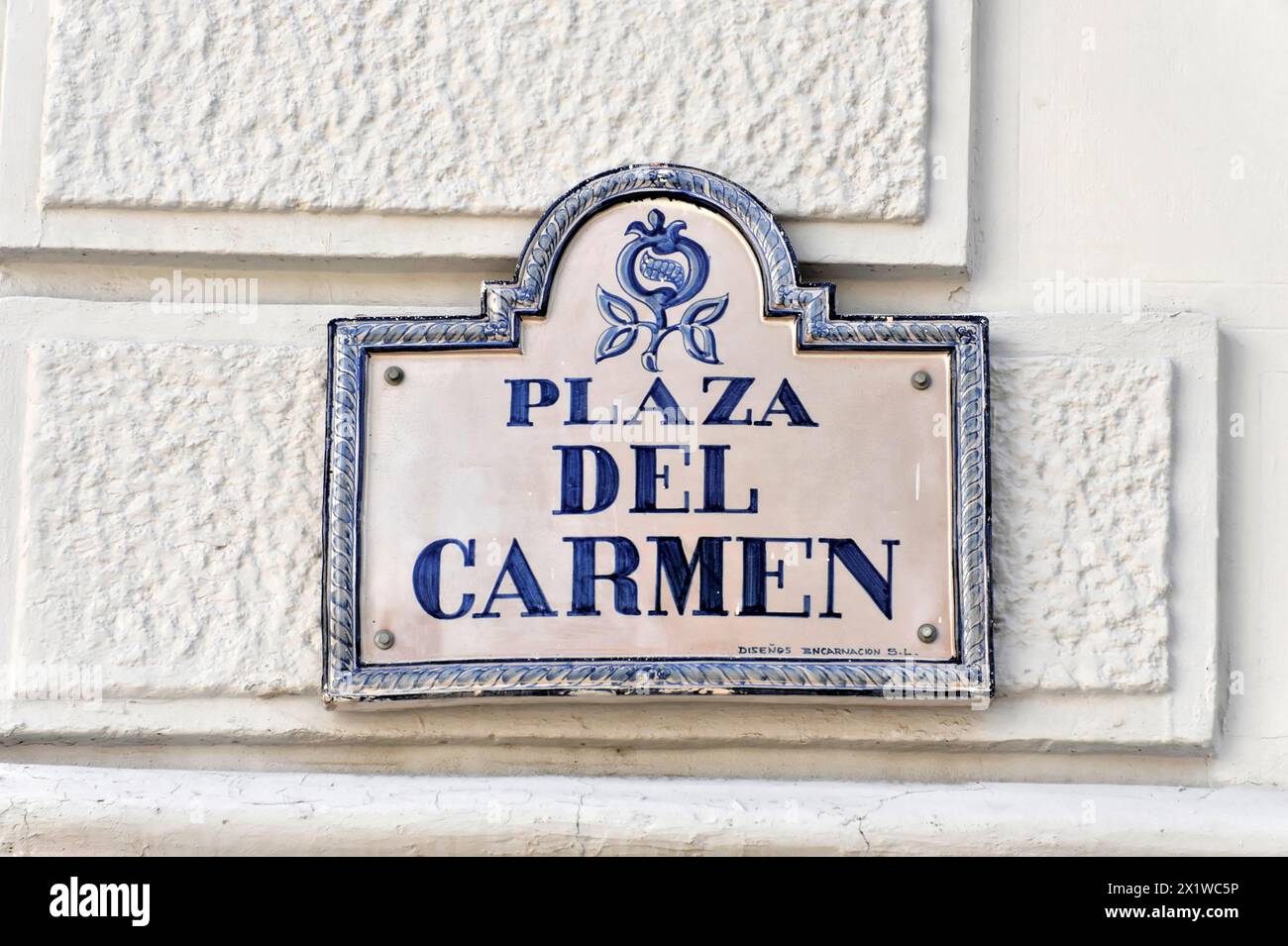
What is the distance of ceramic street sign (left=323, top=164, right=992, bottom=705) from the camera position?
174 cm

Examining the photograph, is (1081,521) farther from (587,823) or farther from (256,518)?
(256,518)

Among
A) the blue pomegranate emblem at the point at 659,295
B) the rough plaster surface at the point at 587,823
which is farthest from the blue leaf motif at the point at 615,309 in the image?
the rough plaster surface at the point at 587,823

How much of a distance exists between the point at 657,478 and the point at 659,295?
0.25 meters

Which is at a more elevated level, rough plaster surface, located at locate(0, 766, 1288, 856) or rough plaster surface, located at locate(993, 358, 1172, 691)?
rough plaster surface, located at locate(993, 358, 1172, 691)

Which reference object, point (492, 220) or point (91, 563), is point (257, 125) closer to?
point (492, 220)

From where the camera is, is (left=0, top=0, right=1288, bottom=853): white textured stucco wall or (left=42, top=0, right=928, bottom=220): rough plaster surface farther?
(left=42, top=0, right=928, bottom=220): rough plaster surface

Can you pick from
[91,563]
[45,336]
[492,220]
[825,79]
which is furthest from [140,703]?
[825,79]

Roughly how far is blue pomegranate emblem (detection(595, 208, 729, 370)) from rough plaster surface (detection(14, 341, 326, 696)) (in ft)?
1.35

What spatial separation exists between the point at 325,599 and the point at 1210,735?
3.82ft

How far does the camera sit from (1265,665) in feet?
6.01

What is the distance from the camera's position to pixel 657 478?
1.78 meters

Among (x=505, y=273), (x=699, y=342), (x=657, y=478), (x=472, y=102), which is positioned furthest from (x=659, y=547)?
(x=472, y=102)

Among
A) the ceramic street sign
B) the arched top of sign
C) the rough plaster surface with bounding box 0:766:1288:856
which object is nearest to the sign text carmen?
the ceramic street sign

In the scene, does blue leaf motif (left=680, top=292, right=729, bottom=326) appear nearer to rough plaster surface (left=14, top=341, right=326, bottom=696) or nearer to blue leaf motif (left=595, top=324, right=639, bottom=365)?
blue leaf motif (left=595, top=324, right=639, bottom=365)
